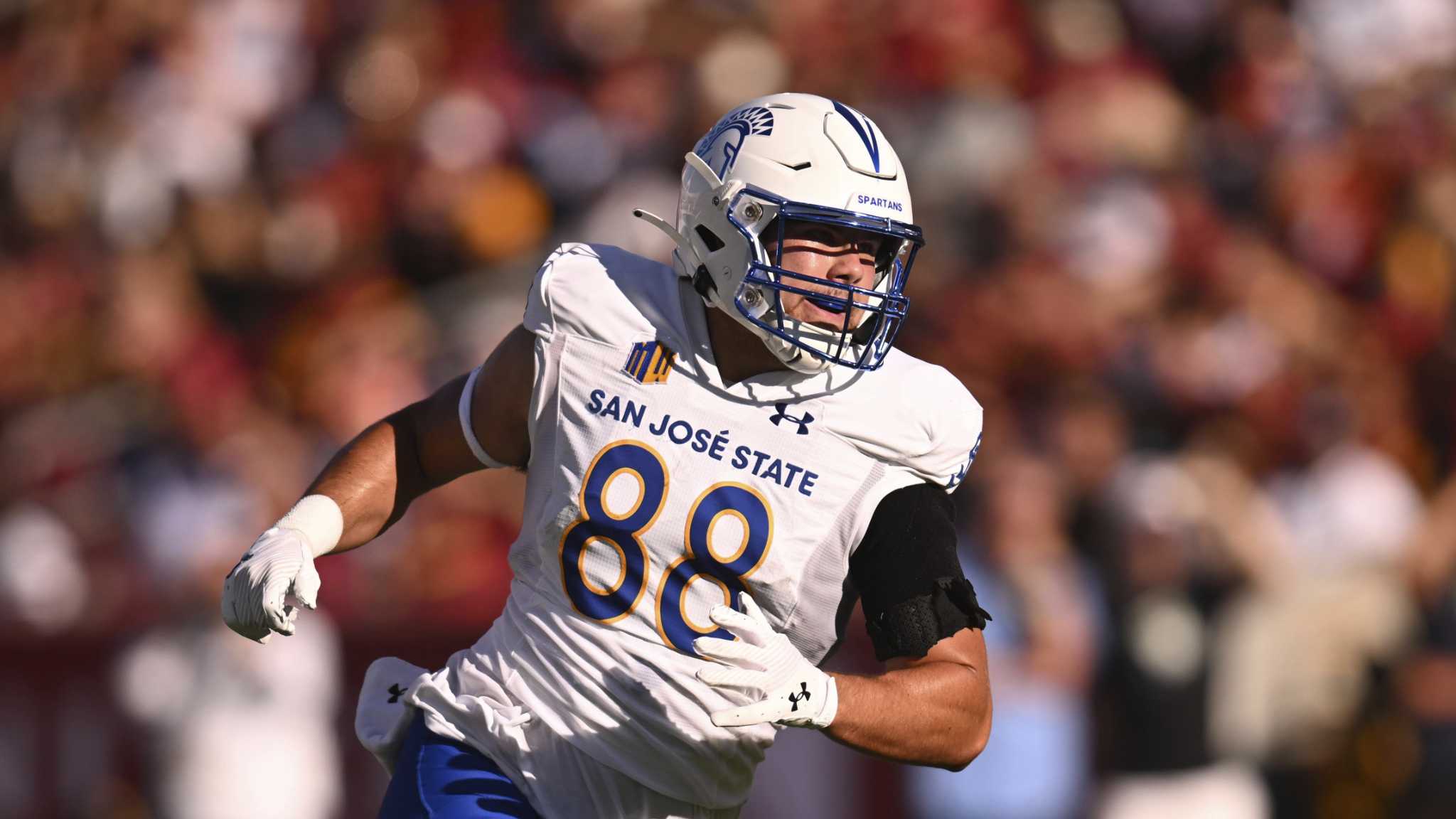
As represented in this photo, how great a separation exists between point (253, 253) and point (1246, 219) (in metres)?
5.00

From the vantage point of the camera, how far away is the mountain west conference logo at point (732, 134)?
3502 millimetres

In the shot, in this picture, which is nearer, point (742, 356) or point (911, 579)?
point (911, 579)

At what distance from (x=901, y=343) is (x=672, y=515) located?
5.17 meters

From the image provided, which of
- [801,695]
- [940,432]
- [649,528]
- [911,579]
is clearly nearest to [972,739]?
[911,579]

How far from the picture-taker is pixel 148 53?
1053 centimetres

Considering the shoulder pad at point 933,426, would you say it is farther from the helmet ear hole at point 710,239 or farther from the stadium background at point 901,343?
the stadium background at point 901,343

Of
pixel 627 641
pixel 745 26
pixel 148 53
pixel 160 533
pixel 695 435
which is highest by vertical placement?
pixel 695 435

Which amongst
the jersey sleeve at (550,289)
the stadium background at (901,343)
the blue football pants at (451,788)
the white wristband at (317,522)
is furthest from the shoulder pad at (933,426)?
the stadium background at (901,343)

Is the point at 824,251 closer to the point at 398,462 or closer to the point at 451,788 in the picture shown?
the point at 398,462

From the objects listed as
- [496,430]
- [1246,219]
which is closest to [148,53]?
[1246,219]

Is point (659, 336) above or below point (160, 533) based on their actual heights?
above

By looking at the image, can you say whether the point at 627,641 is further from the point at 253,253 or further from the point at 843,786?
the point at 253,253

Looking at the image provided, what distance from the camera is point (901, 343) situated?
8320 millimetres

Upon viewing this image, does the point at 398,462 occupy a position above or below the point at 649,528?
below
